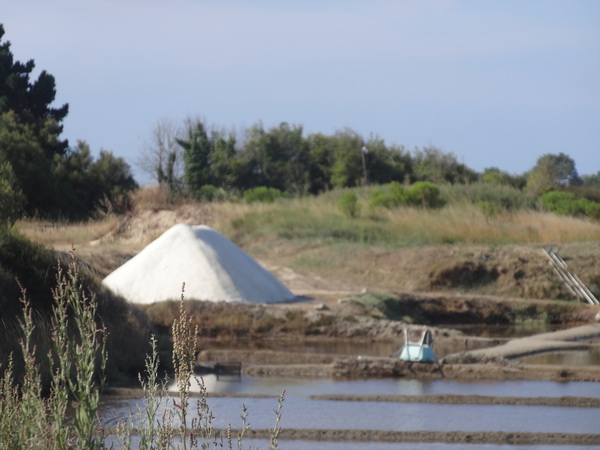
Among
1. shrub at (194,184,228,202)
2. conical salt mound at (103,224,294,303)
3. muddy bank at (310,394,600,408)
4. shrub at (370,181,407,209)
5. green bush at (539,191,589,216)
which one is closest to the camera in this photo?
muddy bank at (310,394,600,408)

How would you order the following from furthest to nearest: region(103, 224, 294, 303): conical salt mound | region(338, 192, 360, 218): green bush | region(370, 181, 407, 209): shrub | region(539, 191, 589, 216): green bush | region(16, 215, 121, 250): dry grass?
region(539, 191, 589, 216): green bush < region(370, 181, 407, 209): shrub < region(338, 192, 360, 218): green bush < region(16, 215, 121, 250): dry grass < region(103, 224, 294, 303): conical salt mound

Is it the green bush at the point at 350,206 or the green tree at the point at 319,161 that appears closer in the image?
the green bush at the point at 350,206

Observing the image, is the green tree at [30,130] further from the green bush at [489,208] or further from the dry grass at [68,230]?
the green bush at [489,208]

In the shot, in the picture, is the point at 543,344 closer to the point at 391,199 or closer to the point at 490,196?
the point at 391,199

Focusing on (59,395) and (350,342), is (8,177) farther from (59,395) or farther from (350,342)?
(59,395)

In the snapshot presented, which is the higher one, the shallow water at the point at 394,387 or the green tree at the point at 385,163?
the green tree at the point at 385,163

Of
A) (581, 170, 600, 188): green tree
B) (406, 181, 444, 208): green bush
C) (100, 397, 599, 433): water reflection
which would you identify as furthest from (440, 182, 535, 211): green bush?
(581, 170, 600, 188): green tree

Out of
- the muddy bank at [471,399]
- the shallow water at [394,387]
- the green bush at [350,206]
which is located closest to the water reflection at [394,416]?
the muddy bank at [471,399]

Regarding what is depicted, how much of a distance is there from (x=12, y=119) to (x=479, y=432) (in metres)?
29.4

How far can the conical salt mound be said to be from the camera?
17.1 m

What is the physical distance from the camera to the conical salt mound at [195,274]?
1714 cm

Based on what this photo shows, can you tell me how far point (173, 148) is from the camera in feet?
157

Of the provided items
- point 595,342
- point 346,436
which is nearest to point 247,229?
point 595,342

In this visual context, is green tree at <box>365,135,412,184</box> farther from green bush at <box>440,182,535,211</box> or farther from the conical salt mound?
the conical salt mound
